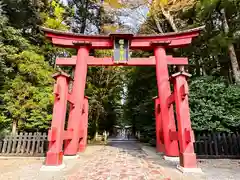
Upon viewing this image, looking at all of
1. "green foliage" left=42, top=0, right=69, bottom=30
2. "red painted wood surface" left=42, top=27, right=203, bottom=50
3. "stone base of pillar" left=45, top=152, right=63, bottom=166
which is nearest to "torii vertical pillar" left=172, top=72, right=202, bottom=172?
"red painted wood surface" left=42, top=27, right=203, bottom=50

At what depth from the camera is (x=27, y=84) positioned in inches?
327

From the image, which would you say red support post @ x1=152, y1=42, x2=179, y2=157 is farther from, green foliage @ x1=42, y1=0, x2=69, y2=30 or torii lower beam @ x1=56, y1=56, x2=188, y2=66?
green foliage @ x1=42, y1=0, x2=69, y2=30

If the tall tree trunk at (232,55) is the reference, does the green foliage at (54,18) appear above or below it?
above

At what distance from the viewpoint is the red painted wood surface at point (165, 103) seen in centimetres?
586

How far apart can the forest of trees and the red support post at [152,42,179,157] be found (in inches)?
57.6

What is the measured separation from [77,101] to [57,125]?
1.84 m

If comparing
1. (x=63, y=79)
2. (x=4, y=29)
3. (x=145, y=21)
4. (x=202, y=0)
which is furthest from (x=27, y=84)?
(x=202, y=0)

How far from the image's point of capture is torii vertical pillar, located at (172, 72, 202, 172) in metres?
4.13

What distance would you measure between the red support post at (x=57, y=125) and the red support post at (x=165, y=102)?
363cm

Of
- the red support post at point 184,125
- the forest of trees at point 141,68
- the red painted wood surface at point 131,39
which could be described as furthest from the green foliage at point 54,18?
the red support post at point 184,125

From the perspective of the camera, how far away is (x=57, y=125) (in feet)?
15.6

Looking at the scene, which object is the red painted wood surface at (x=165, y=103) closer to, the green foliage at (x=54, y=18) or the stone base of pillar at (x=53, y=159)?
the stone base of pillar at (x=53, y=159)

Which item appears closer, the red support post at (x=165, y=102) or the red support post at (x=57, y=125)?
the red support post at (x=57, y=125)

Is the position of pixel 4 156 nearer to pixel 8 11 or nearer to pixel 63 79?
pixel 63 79
